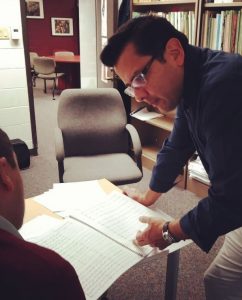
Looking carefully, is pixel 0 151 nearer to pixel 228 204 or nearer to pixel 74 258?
pixel 74 258

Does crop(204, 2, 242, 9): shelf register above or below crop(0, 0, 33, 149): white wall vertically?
above

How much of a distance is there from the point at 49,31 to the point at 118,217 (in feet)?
27.8

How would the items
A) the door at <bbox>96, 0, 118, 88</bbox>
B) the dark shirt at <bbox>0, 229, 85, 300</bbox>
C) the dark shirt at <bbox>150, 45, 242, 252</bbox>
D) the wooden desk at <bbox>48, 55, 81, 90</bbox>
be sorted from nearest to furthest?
the dark shirt at <bbox>0, 229, 85, 300</bbox>
the dark shirt at <bbox>150, 45, 242, 252</bbox>
the door at <bbox>96, 0, 118, 88</bbox>
the wooden desk at <bbox>48, 55, 81, 90</bbox>

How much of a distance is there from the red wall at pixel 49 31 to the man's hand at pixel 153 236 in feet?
27.2

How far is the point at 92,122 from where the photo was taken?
8.32 ft

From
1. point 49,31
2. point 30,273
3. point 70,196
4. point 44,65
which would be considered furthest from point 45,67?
point 30,273

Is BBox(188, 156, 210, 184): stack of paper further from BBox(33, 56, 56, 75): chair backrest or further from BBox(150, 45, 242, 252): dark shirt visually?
BBox(33, 56, 56, 75): chair backrest

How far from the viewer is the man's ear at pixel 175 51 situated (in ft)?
3.34

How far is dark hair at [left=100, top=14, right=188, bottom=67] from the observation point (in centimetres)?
101

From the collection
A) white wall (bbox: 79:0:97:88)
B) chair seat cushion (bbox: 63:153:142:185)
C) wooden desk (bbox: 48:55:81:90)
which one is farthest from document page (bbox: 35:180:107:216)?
wooden desk (bbox: 48:55:81:90)

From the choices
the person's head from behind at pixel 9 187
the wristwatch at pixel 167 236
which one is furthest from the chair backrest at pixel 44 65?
the person's head from behind at pixel 9 187

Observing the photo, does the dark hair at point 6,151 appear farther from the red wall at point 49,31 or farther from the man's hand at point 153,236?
the red wall at point 49,31

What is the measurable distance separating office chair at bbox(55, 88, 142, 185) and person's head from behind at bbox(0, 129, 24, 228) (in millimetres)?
1540

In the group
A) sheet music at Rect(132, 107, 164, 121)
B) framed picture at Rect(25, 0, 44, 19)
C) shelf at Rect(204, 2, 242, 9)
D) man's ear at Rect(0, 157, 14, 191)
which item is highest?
framed picture at Rect(25, 0, 44, 19)
